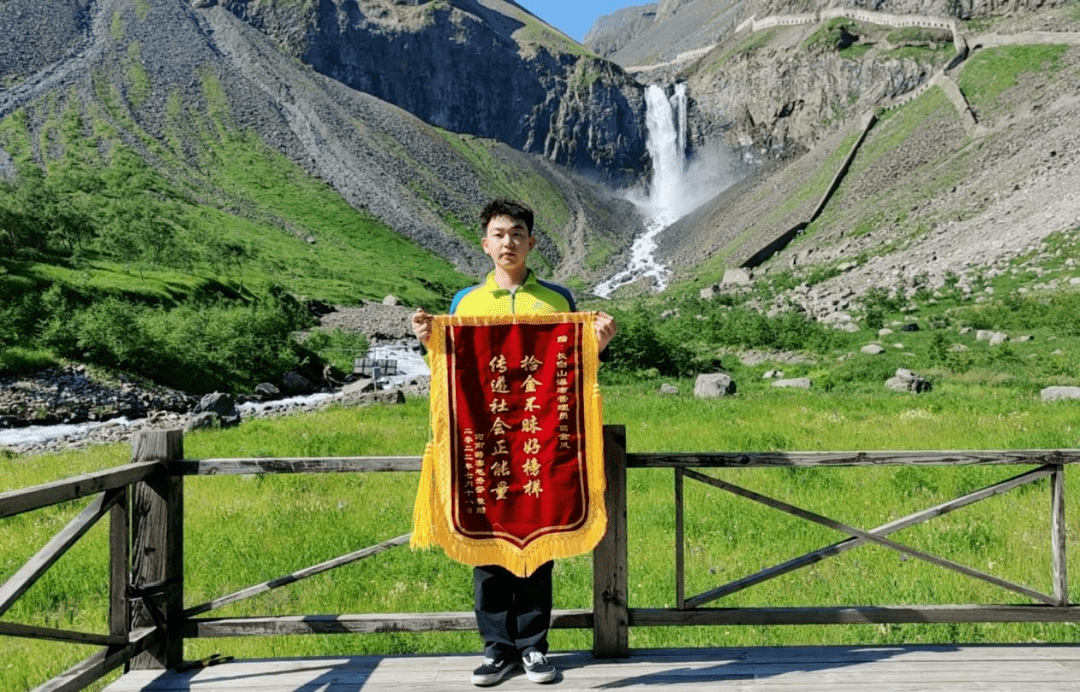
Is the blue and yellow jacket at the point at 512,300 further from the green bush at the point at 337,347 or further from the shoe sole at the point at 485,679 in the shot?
the green bush at the point at 337,347

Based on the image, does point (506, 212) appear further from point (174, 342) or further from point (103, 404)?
point (174, 342)

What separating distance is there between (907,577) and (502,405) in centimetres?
550

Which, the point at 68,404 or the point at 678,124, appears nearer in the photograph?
the point at 68,404

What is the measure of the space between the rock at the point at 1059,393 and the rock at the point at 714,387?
325 inches

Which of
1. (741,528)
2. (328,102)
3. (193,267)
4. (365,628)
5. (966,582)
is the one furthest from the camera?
(328,102)

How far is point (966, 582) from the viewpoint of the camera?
7586 mm

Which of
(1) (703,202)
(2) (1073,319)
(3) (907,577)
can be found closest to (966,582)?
(3) (907,577)

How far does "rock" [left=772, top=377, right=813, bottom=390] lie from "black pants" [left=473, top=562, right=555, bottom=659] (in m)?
20.1

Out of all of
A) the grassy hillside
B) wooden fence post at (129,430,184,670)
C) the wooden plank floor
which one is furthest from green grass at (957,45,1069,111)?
wooden fence post at (129,430,184,670)

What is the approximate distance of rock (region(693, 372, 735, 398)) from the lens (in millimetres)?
→ 22500

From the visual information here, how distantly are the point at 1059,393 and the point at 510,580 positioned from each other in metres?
18.2

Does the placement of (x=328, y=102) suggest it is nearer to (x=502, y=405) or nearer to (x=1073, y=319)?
(x=1073, y=319)

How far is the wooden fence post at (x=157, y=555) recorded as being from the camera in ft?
17.6

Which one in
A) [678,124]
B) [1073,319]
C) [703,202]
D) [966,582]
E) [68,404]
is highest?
[678,124]
